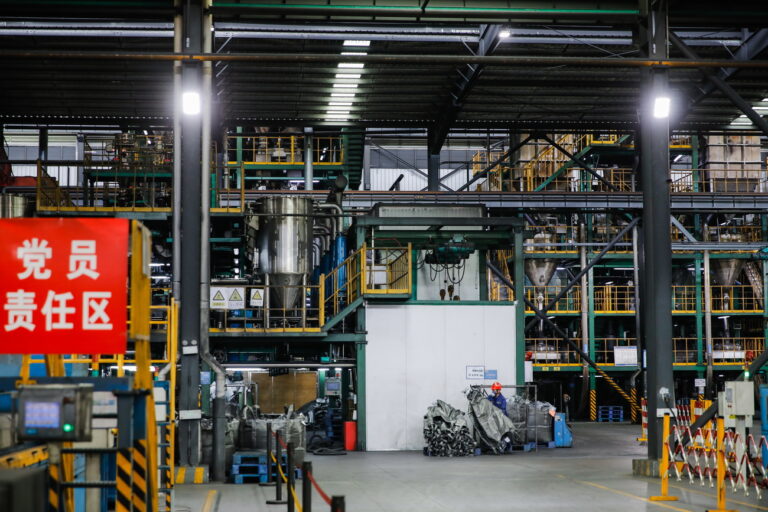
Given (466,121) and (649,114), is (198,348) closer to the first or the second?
(649,114)

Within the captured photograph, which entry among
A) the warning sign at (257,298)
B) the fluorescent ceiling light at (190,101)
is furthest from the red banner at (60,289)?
the warning sign at (257,298)

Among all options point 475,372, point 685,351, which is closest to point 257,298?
point 475,372

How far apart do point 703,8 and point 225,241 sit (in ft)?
39.7

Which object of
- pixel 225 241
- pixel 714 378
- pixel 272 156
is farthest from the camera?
pixel 714 378

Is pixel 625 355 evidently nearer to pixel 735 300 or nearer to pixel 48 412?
pixel 735 300

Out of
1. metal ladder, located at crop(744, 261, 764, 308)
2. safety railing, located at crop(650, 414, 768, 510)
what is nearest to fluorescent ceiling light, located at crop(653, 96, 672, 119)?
safety railing, located at crop(650, 414, 768, 510)

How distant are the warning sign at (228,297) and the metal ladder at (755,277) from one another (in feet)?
76.2

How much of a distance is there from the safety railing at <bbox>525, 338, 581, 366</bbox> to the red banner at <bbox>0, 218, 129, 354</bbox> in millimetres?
26669

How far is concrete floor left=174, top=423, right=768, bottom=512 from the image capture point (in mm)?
13078

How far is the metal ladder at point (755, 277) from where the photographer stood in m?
35.8

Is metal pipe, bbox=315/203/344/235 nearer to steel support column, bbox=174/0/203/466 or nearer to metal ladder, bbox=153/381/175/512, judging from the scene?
steel support column, bbox=174/0/203/466

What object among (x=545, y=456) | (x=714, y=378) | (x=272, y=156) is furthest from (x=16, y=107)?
(x=714, y=378)

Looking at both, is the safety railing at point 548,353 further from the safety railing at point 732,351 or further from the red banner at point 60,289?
the red banner at point 60,289

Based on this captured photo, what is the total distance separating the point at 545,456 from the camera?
20.8 meters
